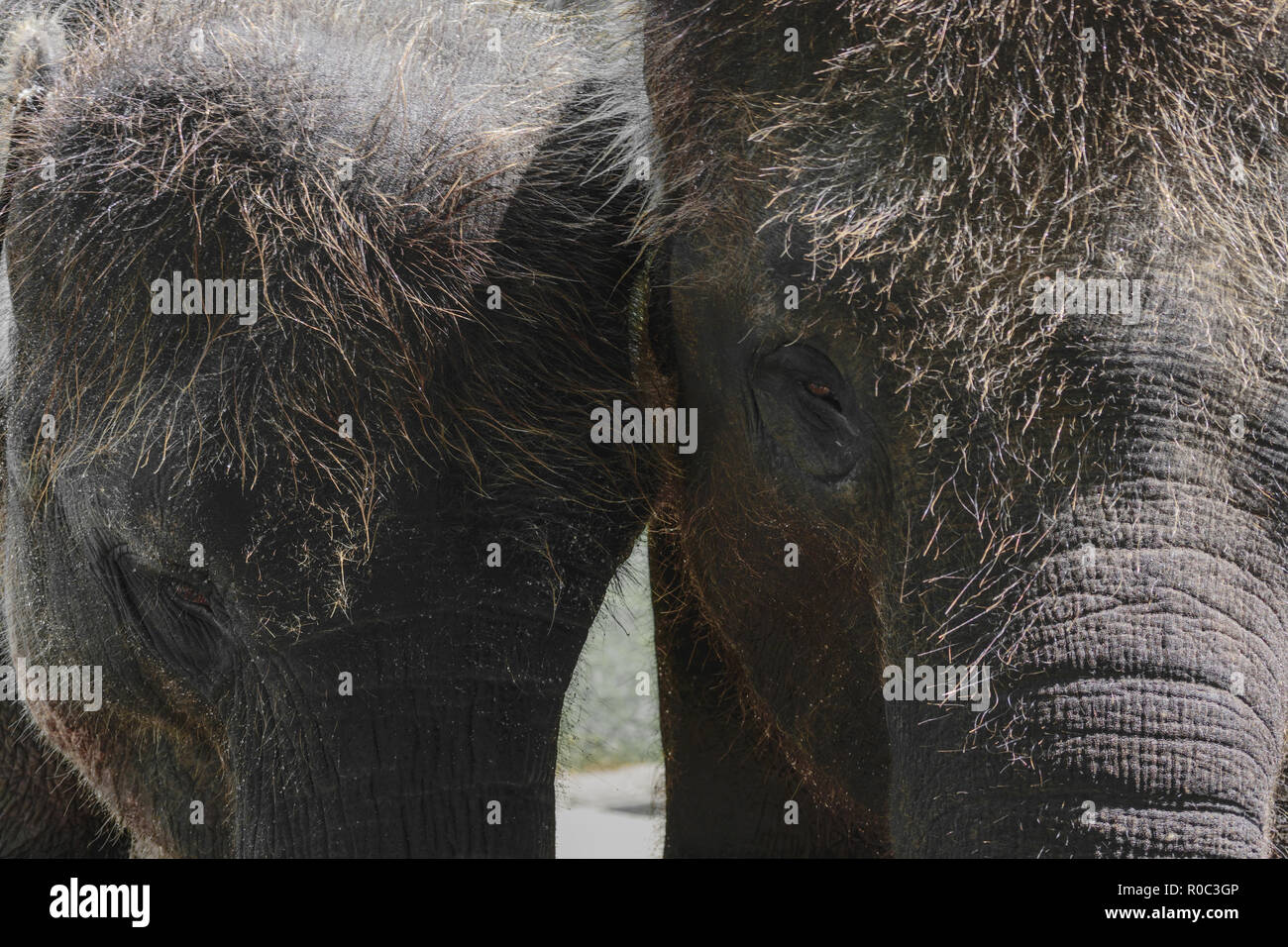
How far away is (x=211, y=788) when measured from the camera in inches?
143

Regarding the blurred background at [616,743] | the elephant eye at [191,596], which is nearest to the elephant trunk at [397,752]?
the elephant eye at [191,596]

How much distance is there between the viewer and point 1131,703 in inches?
94.0

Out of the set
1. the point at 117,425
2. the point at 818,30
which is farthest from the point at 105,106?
the point at 818,30

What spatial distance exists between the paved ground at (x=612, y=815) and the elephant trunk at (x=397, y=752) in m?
1.85

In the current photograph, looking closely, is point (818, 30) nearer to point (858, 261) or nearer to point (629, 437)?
point (858, 261)

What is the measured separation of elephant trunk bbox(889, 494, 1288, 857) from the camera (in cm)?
238

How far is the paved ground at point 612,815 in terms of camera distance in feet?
21.1

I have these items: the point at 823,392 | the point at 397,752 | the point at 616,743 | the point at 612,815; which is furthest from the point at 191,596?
the point at 616,743

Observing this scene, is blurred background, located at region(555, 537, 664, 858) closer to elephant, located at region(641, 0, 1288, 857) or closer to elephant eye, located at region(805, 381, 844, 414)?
elephant eye, located at region(805, 381, 844, 414)

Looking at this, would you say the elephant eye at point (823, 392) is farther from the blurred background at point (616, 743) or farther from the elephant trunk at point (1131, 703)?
the blurred background at point (616, 743)

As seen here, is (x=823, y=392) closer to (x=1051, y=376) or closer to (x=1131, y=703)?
(x=1051, y=376)

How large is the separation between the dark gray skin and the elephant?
0.64 m

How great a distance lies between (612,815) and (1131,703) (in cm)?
585

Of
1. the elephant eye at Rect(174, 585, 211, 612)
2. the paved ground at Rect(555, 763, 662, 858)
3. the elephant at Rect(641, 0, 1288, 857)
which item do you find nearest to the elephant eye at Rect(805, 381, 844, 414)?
the elephant at Rect(641, 0, 1288, 857)
